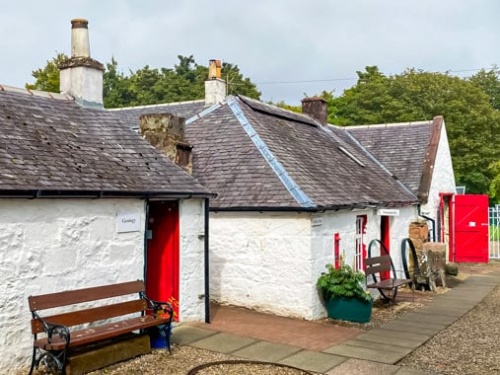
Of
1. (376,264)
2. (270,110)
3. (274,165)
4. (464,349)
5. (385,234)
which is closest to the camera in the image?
(464,349)

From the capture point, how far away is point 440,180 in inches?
799

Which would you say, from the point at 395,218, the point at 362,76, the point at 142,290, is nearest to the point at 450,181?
the point at 395,218

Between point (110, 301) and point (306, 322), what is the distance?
4.13m

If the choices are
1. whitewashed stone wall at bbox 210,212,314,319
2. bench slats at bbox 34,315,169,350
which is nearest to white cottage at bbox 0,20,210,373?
bench slats at bbox 34,315,169,350

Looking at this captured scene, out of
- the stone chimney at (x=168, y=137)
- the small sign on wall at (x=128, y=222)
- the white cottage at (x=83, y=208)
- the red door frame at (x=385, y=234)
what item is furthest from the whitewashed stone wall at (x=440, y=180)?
the small sign on wall at (x=128, y=222)

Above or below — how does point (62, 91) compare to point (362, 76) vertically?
below

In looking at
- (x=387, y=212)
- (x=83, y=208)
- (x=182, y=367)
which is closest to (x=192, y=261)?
(x=83, y=208)

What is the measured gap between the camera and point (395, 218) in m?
16.1

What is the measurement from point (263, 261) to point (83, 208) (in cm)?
467

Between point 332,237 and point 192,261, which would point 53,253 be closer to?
point 192,261

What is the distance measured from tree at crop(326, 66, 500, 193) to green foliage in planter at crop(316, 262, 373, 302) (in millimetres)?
27564

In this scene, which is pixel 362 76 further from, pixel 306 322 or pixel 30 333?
pixel 30 333

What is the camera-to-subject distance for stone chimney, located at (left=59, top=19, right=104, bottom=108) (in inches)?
438

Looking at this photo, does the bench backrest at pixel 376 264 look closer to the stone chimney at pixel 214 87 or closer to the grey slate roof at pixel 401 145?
the grey slate roof at pixel 401 145
